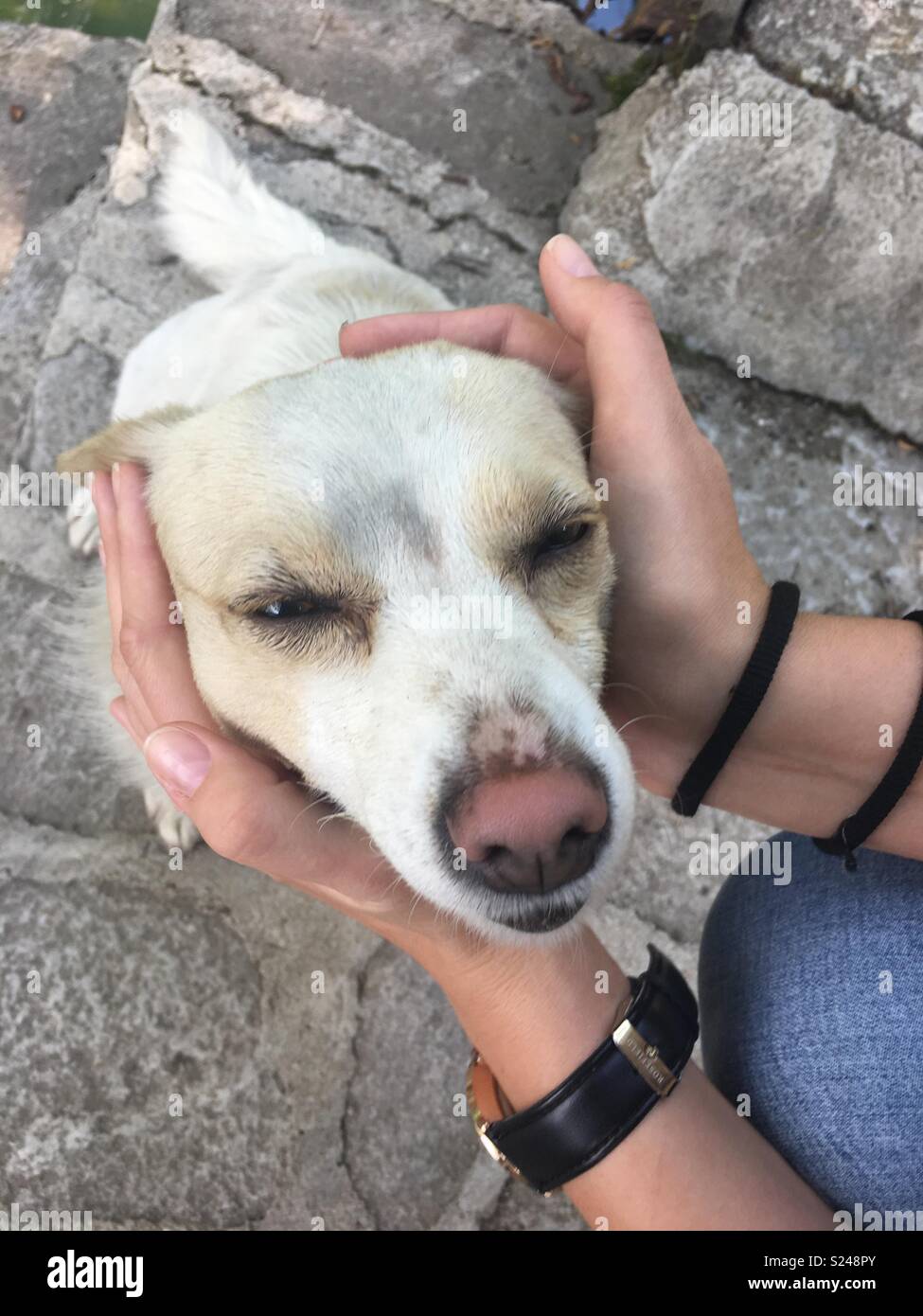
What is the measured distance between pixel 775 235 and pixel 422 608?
2.92 metres

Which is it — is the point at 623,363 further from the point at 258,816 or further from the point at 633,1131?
the point at 633,1131

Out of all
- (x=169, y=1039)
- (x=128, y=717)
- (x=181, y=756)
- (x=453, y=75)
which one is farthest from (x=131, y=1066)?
(x=453, y=75)

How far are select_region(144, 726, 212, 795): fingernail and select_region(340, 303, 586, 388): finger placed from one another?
4.11 ft

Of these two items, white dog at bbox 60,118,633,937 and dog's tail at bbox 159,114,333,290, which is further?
dog's tail at bbox 159,114,333,290

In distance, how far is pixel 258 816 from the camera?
1725mm

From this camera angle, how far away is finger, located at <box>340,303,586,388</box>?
255 cm

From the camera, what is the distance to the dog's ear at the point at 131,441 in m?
2.46

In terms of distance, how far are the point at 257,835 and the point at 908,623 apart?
176 centimetres

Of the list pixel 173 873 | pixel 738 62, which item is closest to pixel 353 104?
pixel 738 62

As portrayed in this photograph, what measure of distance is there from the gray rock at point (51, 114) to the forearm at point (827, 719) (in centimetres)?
401

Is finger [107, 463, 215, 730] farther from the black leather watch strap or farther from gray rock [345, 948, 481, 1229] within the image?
gray rock [345, 948, 481, 1229]

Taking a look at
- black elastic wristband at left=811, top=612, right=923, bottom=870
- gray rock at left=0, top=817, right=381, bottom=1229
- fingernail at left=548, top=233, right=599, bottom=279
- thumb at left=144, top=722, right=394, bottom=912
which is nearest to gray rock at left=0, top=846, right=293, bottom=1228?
gray rock at left=0, top=817, right=381, bottom=1229
